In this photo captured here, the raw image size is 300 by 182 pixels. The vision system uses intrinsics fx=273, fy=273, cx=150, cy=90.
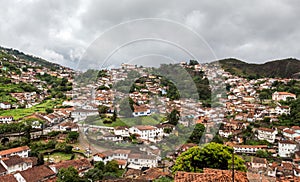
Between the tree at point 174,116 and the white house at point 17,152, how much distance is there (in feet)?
29.2

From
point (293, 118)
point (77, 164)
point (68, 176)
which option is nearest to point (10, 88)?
point (77, 164)

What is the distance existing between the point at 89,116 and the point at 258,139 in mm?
13049

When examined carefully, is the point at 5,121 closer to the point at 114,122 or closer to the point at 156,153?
the point at 114,122

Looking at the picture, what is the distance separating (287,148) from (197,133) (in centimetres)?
790

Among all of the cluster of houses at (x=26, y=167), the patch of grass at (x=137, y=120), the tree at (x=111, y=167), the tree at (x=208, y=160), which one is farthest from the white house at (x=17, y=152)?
the tree at (x=208, y=160)

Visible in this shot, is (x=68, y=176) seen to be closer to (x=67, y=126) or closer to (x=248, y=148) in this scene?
(x=67, y=126)

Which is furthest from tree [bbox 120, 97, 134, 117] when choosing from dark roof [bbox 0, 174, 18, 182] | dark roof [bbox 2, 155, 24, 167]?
dark roof [bbox 2, 155, 24, 167]

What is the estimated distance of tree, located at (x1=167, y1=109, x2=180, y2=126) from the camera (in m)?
10.4

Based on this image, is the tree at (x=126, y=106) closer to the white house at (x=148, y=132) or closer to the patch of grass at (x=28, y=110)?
the white house at (x=148, y=132)

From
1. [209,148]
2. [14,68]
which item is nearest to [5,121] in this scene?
[209,148]

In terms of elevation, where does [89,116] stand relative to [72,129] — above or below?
above

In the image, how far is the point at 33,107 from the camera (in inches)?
1058

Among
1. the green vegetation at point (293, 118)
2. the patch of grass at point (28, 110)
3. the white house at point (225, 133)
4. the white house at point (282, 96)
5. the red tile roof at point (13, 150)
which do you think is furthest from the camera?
the white house at point (282, 96)

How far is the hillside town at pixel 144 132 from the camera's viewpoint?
854cm
